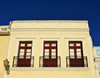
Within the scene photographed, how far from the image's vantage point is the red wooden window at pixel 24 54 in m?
10.7

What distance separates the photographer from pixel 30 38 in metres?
11.5

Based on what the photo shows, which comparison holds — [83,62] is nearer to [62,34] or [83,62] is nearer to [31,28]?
[62,34]

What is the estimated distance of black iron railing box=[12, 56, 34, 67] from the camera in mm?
10617

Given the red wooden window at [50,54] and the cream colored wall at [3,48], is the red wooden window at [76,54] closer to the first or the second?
the red wooden window at [50,54]

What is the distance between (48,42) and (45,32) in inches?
29.4

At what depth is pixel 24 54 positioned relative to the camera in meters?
11.1

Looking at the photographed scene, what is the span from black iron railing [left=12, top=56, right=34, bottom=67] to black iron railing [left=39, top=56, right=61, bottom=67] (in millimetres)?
593

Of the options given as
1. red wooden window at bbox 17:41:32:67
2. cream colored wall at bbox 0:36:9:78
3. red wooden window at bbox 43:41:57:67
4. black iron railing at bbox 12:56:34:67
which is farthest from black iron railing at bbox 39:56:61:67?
cream colored wall at bbox 0:36:9:78

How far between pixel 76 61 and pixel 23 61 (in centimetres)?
339

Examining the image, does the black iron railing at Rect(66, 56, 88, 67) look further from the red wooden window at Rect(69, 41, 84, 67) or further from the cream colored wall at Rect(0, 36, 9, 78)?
the cream colored wall at Rect(0, 36, 9, 78)

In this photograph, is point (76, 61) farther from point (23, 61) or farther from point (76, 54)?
point (23, 61)

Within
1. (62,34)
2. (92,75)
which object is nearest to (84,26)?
(62,34)

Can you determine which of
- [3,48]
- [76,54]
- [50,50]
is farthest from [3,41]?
[76,54]

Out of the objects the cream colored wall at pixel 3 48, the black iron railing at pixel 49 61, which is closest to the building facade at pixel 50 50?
the black iron railing at pixel 49 61
